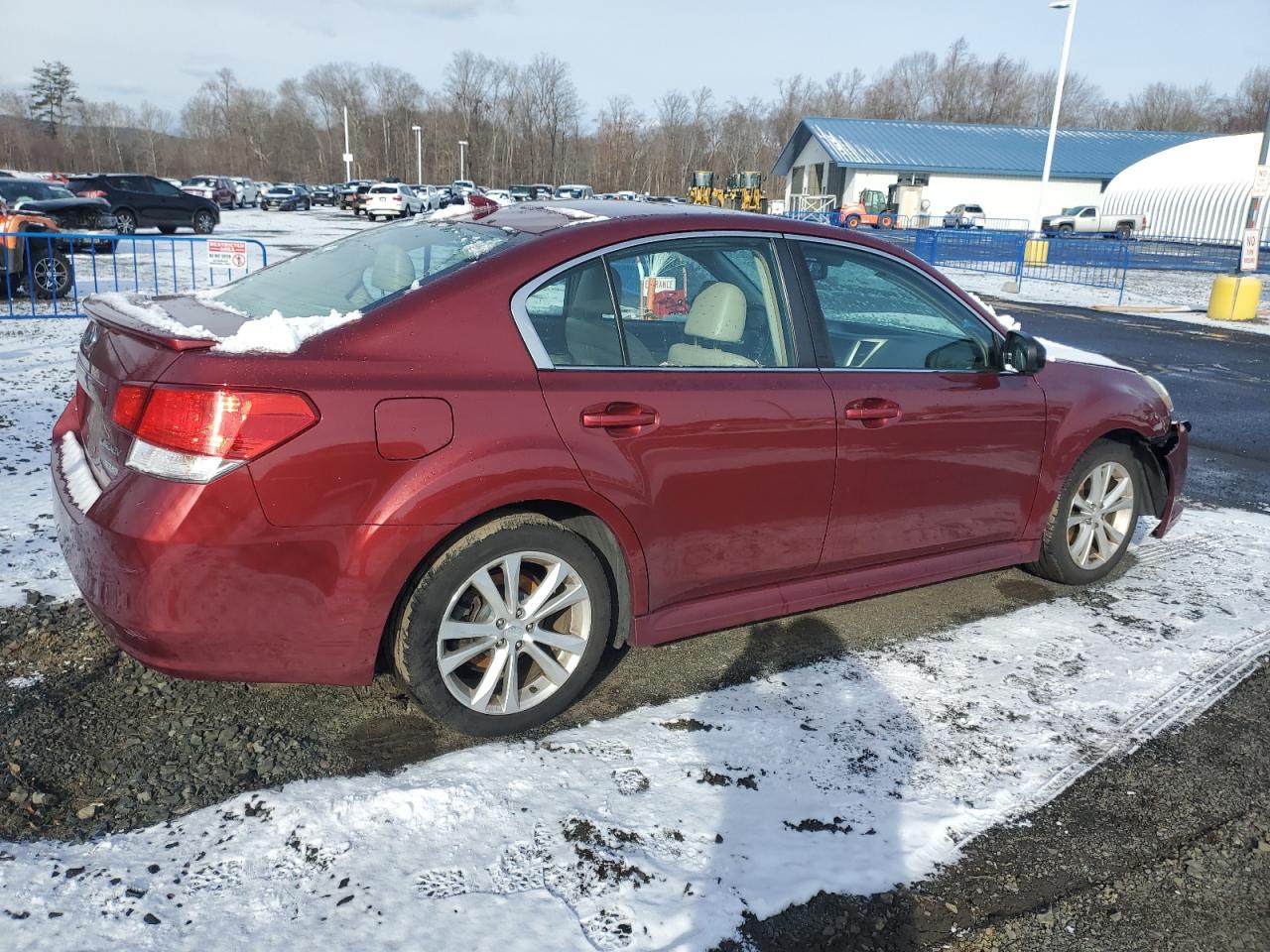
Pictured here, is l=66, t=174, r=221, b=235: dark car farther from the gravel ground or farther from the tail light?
the gravel ground

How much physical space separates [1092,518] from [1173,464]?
616 mm

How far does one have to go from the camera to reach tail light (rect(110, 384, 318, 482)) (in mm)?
2574

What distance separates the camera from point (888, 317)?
4.25 meters

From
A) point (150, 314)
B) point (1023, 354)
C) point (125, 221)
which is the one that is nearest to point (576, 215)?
point (150, 314)

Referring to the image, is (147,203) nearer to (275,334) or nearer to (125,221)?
(125,221)

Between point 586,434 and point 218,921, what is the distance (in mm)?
1631

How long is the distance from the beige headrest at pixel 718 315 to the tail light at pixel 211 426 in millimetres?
1488

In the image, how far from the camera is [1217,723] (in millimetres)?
3439

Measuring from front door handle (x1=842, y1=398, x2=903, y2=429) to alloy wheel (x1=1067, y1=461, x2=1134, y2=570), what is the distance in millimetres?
1349

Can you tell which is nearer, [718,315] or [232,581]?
[232,581]

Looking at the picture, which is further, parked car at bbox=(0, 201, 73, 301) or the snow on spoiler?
parked car at bbox=(0, 201, 73, 301)

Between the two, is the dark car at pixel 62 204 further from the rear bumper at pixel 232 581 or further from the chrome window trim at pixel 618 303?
the rear bumper at pixel 232 581

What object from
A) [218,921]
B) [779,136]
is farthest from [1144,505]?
[779,136]

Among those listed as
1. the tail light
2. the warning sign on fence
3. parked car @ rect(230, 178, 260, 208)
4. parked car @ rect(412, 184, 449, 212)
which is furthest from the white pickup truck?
the tail light
